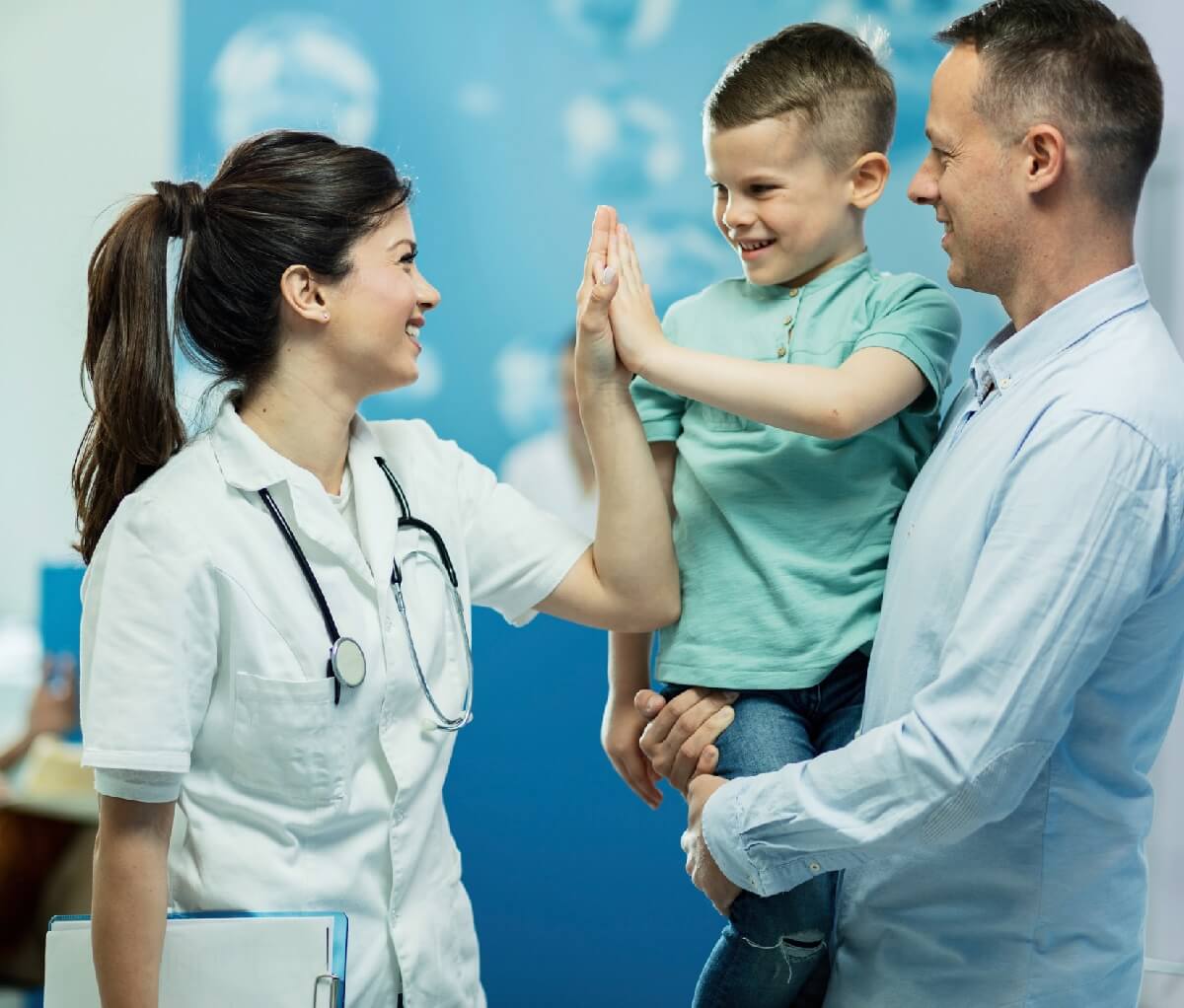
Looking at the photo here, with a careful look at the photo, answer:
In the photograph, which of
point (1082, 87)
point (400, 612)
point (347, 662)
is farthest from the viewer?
point (400, 612)

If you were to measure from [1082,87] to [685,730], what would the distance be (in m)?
0.89

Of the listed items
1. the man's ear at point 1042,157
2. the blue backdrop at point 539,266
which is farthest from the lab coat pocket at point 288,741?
the blue backdrop at point 539,266

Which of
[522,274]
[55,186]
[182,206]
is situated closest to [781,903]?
[182,206]

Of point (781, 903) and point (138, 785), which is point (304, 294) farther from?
point (781, 903)

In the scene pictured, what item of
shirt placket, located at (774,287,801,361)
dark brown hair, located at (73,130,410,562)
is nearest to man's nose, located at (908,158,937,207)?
shirt placket, located at (774,287,801,361)

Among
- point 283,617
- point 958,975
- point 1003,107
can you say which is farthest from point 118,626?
point 1003,107

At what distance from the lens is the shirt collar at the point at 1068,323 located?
1469 millimetres

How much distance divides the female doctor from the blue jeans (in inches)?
8.2

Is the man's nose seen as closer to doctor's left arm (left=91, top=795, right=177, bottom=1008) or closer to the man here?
the man

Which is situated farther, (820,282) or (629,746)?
(629,746)

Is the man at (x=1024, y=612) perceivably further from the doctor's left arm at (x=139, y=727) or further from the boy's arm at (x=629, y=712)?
the doctor's left arm at (x=139, y=727)

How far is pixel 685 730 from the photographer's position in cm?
174

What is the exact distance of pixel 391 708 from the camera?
1.65 m

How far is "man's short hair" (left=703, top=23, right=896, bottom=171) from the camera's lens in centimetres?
172
